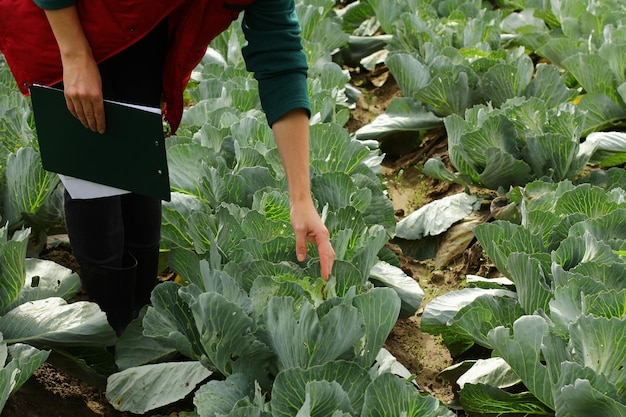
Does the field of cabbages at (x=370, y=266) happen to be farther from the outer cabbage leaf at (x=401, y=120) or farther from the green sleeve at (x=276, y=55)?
the green sleeve at (x=276, y=55)

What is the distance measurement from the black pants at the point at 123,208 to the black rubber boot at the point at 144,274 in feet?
0.09

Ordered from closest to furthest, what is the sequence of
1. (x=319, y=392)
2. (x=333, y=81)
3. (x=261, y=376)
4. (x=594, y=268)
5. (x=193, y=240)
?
1. (x=319, y=392)
2. (x=261, y=376)
3. (x=594, y=268)
4. (x=193, y=240)
5. (x=333, y=81)

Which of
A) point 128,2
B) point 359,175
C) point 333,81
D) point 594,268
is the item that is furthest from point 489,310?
point 333,81

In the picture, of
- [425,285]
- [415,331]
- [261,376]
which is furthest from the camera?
[425,285]

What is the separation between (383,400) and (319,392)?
0.18m

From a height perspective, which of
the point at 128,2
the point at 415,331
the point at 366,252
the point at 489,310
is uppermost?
the point at 128,2

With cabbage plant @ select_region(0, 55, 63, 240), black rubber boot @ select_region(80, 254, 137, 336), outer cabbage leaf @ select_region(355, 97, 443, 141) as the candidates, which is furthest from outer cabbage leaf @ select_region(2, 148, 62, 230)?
outer cabbage leaf @ select_region(355, 97, 443, 141)

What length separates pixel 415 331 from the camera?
10.2 ft

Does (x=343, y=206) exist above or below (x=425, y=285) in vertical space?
above

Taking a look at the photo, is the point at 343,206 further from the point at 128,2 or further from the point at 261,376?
the point at 128,2

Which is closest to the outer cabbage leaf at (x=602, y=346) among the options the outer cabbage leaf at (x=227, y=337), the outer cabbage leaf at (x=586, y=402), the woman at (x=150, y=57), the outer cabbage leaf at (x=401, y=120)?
the outer cabbage leaf at (x=586, y=402)

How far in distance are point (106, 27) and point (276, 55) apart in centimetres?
39

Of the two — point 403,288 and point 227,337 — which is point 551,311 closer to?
point 403,288

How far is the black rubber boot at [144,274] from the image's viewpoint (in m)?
2.75
